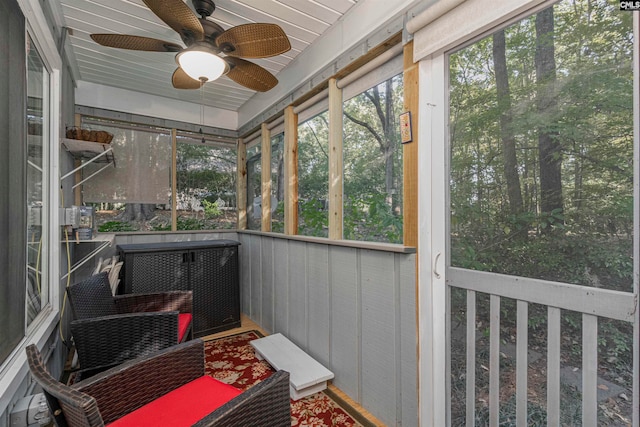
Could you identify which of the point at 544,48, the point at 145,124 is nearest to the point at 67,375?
the point at 145,124

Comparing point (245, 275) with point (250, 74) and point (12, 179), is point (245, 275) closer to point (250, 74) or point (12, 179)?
point (250, 74)

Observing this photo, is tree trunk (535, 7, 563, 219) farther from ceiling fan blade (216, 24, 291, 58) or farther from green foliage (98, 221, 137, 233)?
green foliage (98, 221, 137, 233)

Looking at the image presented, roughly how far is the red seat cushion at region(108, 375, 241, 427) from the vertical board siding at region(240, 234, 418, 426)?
3.10 feet

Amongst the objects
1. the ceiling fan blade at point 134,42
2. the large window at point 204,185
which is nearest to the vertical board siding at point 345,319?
the ceiling fan blade at point 134,42

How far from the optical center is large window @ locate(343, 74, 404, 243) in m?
1.87

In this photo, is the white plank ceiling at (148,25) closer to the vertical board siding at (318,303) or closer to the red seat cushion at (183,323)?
the vertical board siding at (318,303)

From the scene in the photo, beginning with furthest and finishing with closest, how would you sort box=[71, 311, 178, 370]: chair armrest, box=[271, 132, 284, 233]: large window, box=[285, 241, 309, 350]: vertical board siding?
box=[271, 132, 284, 233]: large window → box=[285, 241, 309, 350]: vertical board siding → box=[71, 311, 178, 370]: chair armrest

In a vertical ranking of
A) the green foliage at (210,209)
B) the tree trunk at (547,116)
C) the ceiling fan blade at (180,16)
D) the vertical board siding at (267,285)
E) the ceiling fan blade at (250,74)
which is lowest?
the vertical board siding at (267,285)

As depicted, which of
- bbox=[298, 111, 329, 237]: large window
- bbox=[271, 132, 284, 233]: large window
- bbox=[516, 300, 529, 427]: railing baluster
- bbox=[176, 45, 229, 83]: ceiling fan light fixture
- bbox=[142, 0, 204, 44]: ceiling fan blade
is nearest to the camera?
bbox=[516, 300, 529, 427]: railing baluster

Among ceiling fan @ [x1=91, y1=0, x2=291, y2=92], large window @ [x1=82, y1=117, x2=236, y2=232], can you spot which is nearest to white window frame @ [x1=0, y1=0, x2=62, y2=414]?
ceiling fan @ [x1=91, y1=0, x2=291, y2=92]

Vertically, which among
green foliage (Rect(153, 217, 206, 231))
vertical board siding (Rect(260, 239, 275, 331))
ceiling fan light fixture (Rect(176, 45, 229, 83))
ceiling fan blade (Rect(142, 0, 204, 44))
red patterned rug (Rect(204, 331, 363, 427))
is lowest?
red patterned rug (Rect(204, 331, 363, 427))

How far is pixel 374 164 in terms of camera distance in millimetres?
2035

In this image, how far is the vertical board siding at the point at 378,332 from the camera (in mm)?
1794

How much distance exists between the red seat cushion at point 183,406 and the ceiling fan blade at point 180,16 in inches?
71.6
